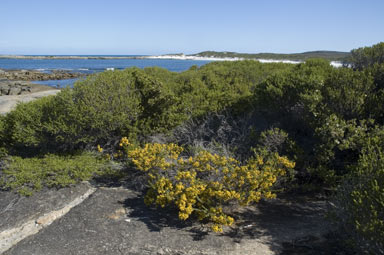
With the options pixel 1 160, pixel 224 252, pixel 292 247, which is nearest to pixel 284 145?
pixel 292 247

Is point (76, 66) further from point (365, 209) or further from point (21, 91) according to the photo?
point (365, 209)

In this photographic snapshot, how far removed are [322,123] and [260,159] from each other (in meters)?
1.42

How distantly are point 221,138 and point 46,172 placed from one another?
11.4 feet

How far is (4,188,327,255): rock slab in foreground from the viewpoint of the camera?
424 cm

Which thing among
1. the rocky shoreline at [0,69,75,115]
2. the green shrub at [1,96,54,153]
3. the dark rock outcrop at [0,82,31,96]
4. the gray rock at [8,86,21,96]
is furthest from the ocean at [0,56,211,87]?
the green shrub at [1,96,54,153]

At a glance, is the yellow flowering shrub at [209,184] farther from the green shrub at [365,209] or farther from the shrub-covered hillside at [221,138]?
the green shrub at [365,209]

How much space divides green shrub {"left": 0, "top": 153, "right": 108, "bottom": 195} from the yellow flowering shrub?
1258mm

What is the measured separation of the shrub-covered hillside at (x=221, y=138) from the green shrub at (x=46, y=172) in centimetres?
3

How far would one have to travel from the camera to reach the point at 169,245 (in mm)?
4277

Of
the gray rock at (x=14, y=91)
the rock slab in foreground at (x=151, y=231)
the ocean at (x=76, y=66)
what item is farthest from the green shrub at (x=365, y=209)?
the ocean at (x=76, y=66)

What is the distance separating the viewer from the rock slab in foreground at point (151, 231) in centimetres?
424

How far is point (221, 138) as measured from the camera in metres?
7.22

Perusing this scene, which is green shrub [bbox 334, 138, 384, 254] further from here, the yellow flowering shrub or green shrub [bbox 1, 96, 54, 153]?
green shrub [bbox 1, 96, 54, 153]

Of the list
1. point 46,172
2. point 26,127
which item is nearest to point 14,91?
point 26,127
